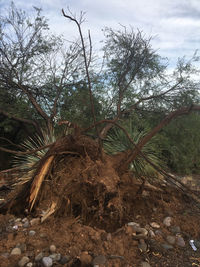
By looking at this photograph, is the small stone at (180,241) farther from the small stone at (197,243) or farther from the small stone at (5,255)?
the small stone at (5,255)

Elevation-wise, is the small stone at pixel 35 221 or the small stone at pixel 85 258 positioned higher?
the small stone at pixel 35 221

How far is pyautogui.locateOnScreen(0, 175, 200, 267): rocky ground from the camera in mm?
2750

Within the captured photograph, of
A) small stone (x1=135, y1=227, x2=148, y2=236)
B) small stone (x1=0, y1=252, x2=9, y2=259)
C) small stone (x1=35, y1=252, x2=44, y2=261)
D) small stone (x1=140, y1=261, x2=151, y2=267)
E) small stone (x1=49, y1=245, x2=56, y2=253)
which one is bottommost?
small stone (x1=140, y1=261, x2=151, y2=267)

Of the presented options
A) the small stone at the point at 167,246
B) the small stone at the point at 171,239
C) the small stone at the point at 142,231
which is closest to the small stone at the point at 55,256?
the small stone at the point at 142,231

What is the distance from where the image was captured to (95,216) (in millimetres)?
3494

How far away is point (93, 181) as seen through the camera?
354 centimetres

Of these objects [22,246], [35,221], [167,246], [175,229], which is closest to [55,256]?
[22,246]

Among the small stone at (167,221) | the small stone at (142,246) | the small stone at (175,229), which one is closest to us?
the small stone at (142,246)

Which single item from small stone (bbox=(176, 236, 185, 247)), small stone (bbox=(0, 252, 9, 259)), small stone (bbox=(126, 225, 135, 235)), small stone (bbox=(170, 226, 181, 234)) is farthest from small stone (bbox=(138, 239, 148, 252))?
small stone (bbox=(0, 252, 9, 259))

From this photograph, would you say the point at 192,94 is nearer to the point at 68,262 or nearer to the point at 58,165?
the point at 58,165

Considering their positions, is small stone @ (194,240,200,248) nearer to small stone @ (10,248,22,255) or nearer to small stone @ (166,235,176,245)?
small stone @ (166,235,176,245)

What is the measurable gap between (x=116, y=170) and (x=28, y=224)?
4.84ft

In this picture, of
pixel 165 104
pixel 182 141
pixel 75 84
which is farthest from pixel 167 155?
pixel 75 84

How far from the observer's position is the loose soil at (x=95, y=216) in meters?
2.91
